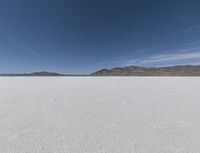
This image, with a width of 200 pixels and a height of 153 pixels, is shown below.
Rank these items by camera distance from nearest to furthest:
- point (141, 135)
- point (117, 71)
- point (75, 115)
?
1. point (141, 135)
2. point (75, 115)
3. point (117, 71)

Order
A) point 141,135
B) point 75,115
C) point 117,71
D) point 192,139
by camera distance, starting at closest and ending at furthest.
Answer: point 192,139, point 141,135, point 75,115, point 117,71

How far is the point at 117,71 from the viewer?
2702 inches

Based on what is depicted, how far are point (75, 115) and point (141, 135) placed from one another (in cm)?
126

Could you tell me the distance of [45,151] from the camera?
1360mm

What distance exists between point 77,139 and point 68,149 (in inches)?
8.5

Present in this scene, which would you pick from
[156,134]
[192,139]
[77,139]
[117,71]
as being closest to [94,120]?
[77,139]

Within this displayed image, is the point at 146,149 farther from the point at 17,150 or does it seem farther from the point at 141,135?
the point at 17,150

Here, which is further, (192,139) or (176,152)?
(192,139)

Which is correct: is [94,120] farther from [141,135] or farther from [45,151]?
[45,151]

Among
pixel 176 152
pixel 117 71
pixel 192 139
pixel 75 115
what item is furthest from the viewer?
pixel 117 71

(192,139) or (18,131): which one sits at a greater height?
(18,131)

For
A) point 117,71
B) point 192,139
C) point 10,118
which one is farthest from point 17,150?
point 117,71

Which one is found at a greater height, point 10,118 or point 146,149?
point 10,118

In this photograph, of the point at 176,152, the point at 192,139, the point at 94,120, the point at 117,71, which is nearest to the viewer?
the point at 176,152
